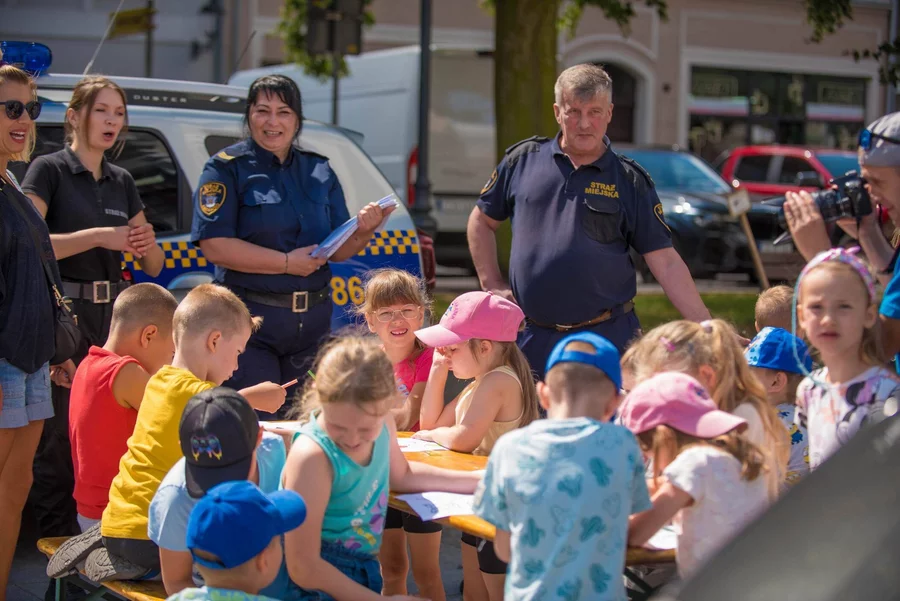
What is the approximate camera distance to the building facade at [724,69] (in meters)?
25.0

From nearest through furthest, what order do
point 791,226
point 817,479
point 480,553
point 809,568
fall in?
point 809,568
point 817,479
point 791,226
point 480,553

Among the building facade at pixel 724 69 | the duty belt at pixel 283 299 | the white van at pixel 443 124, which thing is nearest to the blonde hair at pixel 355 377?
the duty belt at pixel 283 299

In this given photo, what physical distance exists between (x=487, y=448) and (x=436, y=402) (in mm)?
334

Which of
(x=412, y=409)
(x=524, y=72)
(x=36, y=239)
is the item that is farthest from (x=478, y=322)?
(x=524, y=72)

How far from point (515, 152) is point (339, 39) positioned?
7.09 meters

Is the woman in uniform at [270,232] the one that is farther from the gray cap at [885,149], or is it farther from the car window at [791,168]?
the car window at [791,168]

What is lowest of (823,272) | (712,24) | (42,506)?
(42,506)

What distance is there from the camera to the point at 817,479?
1933 mm

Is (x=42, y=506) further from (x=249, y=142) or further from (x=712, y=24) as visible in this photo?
(x=712, y=24)

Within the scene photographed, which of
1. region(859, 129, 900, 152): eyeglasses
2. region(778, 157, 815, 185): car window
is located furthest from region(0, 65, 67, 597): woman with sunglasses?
region(778, 157, 815, 185): car window

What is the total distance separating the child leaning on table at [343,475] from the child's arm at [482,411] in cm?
60

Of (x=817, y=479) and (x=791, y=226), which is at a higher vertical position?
(x=791, y=226)

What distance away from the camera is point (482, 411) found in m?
3.94

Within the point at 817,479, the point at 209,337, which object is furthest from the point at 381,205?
the point at 817,479
